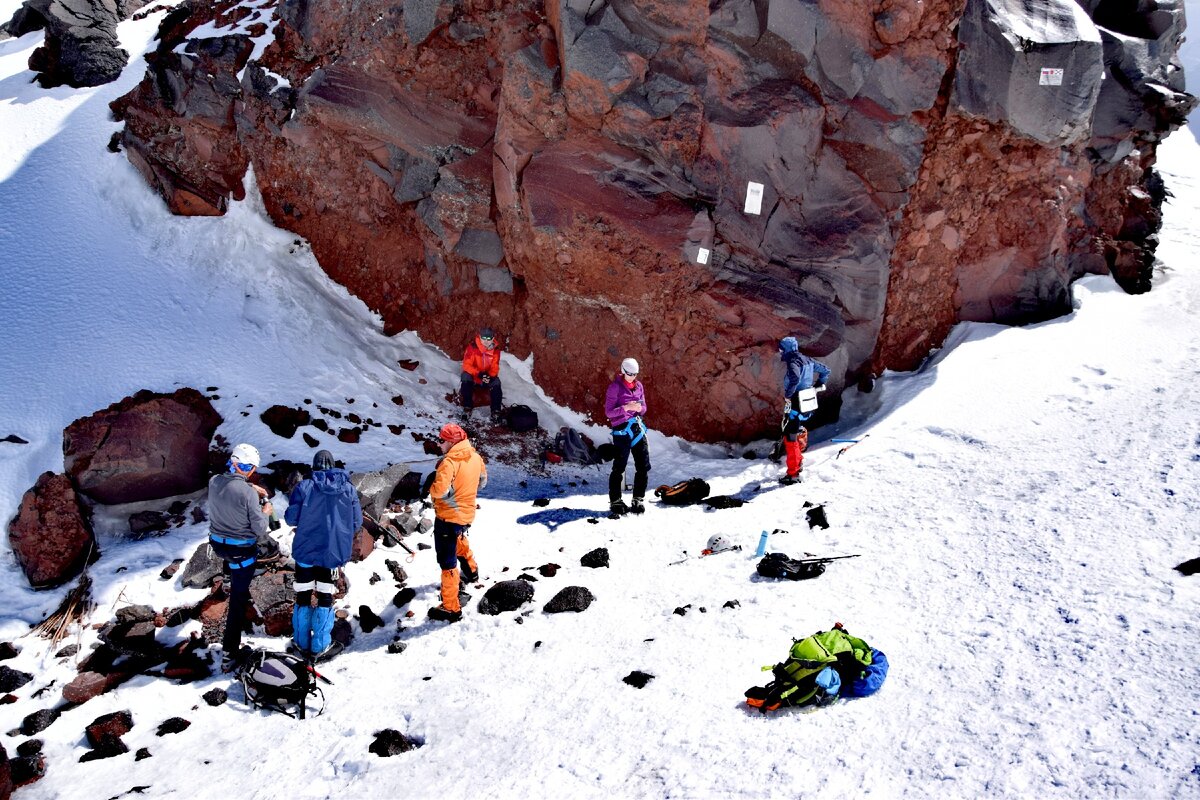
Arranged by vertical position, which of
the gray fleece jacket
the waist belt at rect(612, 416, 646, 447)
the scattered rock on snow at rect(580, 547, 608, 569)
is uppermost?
the gray fleece jacket

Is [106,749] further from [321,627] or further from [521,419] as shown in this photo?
[521,419]

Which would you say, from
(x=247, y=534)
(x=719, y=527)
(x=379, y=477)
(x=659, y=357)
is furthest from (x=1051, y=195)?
(x=247, y=534)

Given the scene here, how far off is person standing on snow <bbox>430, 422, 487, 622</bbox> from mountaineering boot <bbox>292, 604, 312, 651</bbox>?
104 centimetres

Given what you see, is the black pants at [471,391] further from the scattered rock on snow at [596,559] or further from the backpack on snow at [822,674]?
the backpack on snow at [822,674]

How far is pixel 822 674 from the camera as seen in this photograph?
4.73 m

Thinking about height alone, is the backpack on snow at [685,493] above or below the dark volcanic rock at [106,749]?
below

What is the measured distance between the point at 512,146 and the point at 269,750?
7544 mm

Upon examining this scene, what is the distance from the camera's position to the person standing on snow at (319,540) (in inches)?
239

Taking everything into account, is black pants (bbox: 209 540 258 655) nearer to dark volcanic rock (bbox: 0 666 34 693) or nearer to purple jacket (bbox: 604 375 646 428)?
dark volcanic rock (bbox: 0 666 34 693)

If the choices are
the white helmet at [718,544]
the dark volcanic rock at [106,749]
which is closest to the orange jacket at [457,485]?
the white helmet at [718,544]

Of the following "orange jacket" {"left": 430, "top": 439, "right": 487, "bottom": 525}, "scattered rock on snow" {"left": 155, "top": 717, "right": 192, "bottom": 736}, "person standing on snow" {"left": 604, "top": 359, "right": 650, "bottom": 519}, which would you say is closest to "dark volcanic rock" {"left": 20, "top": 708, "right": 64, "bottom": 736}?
"scattered rock on snow" {"left": 155, "top": 717, "right": 192, "bottom": 736}

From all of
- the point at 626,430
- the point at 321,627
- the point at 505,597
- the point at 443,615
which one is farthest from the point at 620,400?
the point at 321,627

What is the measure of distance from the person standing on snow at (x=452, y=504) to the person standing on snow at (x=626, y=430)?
80.3 inches

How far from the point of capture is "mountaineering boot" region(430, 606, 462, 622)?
21.9 ft
